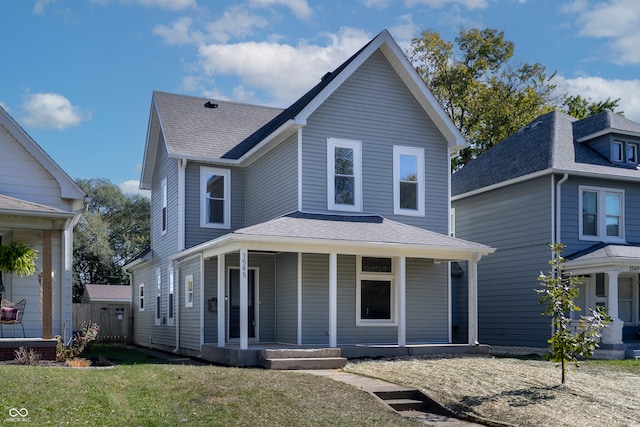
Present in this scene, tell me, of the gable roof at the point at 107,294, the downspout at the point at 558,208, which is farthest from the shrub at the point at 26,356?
the gable roof at the point at 107,294

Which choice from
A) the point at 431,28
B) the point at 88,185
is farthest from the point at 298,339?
the point at 88,185

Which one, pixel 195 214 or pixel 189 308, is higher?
pixel 195 214

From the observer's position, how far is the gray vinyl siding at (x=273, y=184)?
18547mm

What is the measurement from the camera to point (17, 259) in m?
15.5

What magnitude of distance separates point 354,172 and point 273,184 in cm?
231

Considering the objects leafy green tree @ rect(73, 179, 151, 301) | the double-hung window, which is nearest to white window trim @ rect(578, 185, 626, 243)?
the double-hung window

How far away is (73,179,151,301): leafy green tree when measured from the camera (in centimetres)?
4766

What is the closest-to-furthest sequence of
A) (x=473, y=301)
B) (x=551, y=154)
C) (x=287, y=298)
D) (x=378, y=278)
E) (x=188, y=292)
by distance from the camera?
(x=473, y=301) < (x=287, y=298) < (x=378, y=278) < (x=188, y=292) < (x=551, y=154)

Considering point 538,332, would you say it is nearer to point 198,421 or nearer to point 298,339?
point 298,339

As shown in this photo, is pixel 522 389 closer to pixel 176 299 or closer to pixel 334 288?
pixel 334 288

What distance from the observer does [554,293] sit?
12648mm

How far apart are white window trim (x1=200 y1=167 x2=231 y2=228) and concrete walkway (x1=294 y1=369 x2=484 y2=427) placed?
24.5 ft

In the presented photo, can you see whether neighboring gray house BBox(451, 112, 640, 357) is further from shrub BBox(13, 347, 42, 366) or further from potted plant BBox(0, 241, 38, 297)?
potted plant BBox(0, 241, 38, 297)

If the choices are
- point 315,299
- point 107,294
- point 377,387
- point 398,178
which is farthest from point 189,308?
point 107,294
